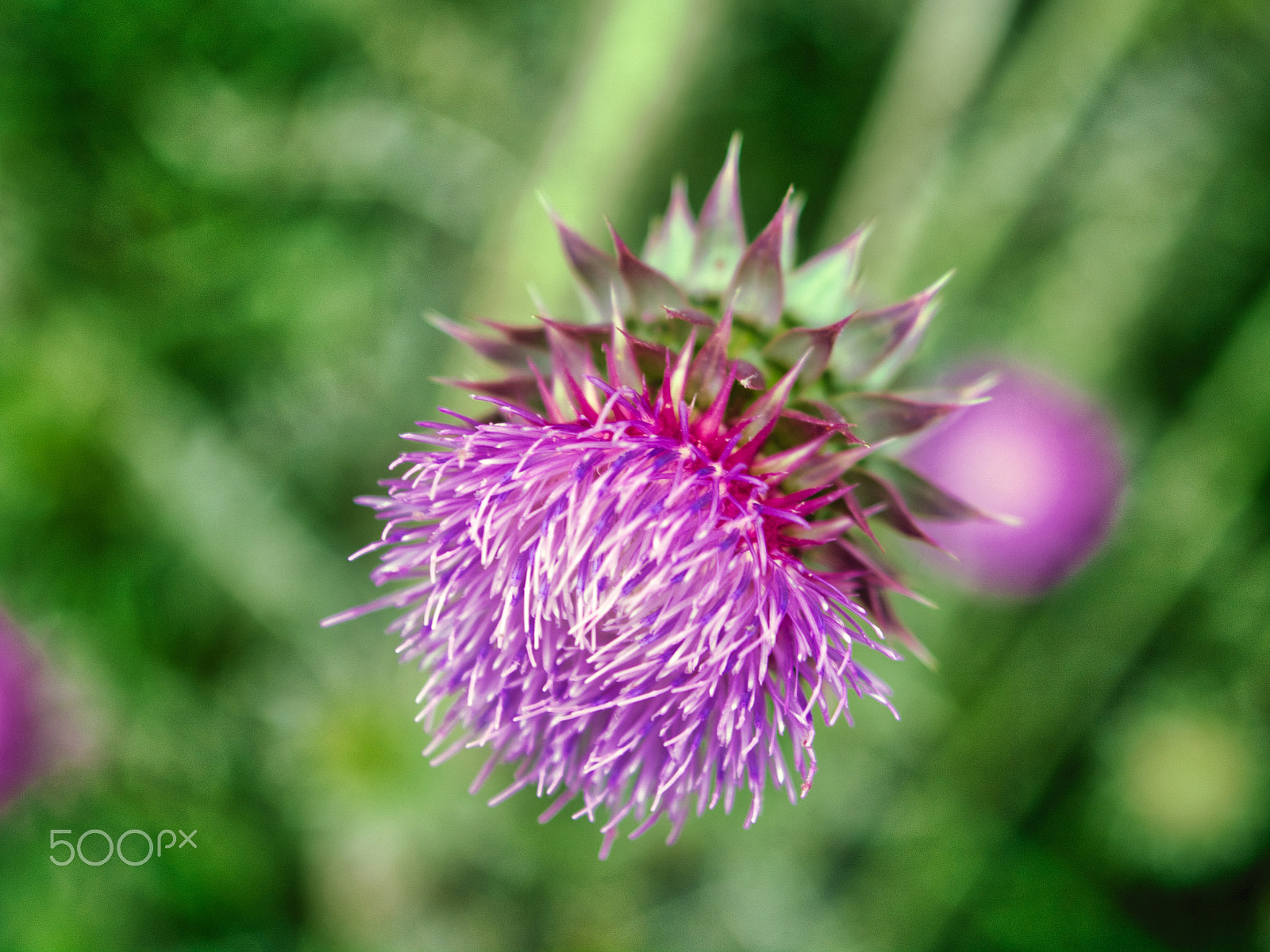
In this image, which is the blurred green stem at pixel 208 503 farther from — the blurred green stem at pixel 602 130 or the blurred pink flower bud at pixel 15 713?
the blurred green stem at pixel 602 130

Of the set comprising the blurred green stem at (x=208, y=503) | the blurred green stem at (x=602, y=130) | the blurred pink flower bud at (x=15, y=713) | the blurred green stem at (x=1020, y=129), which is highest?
the blurred green stem at (x=1020, y=129)

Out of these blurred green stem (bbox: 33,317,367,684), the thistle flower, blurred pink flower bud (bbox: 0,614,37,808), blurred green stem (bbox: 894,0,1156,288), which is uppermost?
blurred green stem (bbox: 894,0,1156,288)

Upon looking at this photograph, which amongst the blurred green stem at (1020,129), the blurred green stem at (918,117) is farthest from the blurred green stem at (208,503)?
the blurred green stem at (1020,129)

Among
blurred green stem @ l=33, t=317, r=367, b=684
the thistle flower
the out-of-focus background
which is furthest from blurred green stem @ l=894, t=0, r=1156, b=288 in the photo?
blurred green stem @ l=33, t=317, r=367, b=684

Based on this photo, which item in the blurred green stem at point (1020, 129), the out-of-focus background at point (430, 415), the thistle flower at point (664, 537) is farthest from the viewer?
the out-of-focus background at point (430, 415)

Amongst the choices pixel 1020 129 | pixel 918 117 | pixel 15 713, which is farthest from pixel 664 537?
pixel 15 713

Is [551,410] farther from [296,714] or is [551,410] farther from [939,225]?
[296,714]

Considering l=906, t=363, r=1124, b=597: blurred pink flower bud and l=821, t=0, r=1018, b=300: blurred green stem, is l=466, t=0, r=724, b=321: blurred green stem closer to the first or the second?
l=821, t=0, r=1018, b=300: blurred green stem

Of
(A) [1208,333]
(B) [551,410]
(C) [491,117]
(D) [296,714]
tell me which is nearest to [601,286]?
(B) [551,410]
